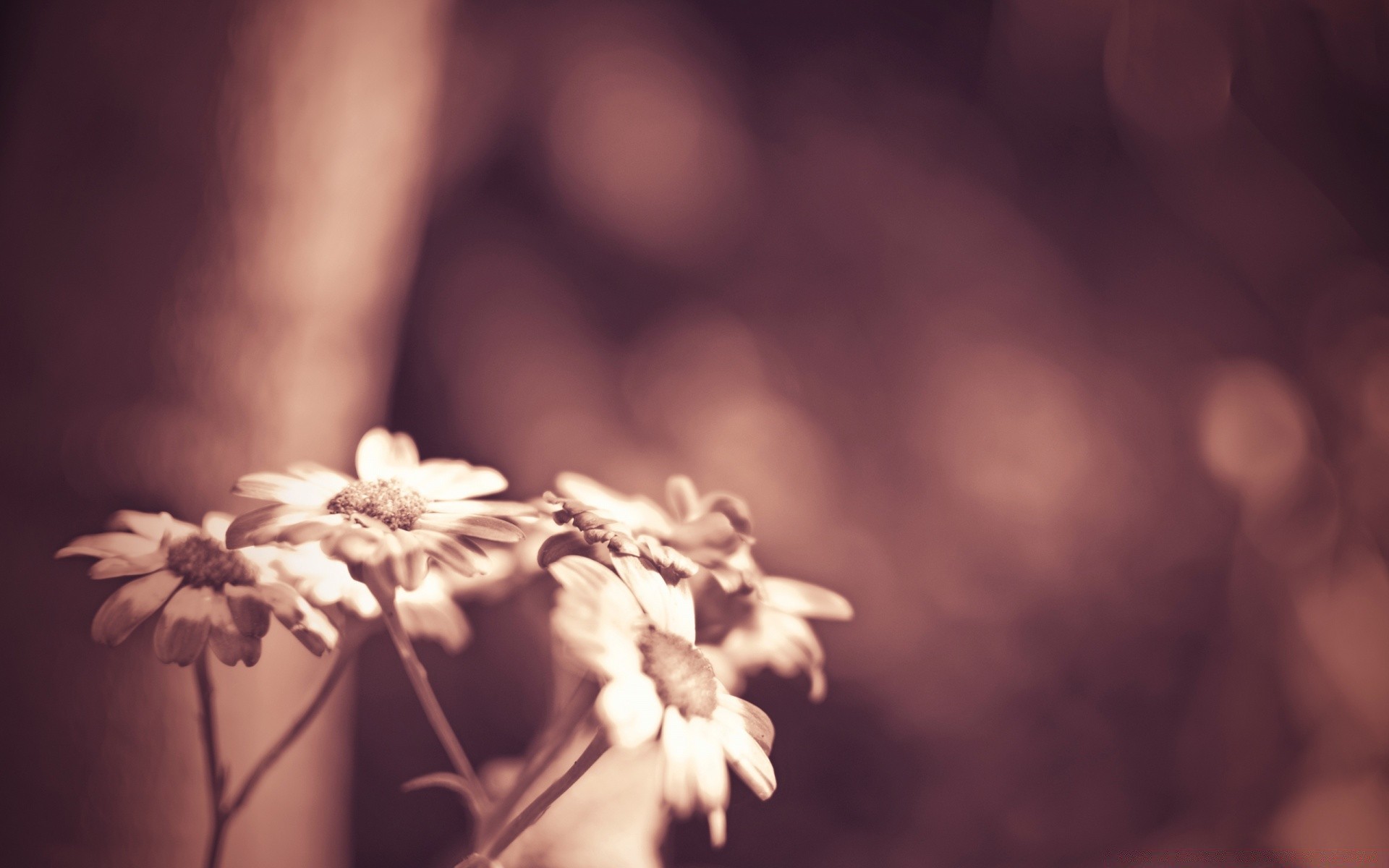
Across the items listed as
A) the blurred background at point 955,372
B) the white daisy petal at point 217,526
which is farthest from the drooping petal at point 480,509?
the blurred background at point 955,372

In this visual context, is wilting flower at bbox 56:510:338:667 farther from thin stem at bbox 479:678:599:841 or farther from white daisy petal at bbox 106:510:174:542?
thin stem at bbox 479:678:599:841

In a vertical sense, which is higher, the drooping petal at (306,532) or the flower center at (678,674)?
the drooping petal at (306,532)

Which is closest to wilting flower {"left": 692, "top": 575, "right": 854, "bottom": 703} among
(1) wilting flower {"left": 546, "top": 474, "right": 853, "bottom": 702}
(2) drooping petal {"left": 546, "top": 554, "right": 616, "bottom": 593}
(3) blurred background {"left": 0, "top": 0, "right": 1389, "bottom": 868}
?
(1) wilting flower {"left": 546, "top": 474, "right": 853, "bottom": 702}

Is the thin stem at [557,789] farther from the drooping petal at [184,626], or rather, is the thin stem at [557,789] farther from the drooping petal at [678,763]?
the drooping petal at [184,626]

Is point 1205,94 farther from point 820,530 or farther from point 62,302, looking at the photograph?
point 62,302

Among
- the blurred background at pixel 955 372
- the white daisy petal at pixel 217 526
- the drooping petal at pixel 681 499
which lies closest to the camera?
the white daisy petal at pixel 217 526

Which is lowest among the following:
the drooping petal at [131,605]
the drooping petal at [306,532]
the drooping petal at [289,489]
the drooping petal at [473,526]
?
the drooping petal at [131,605]
